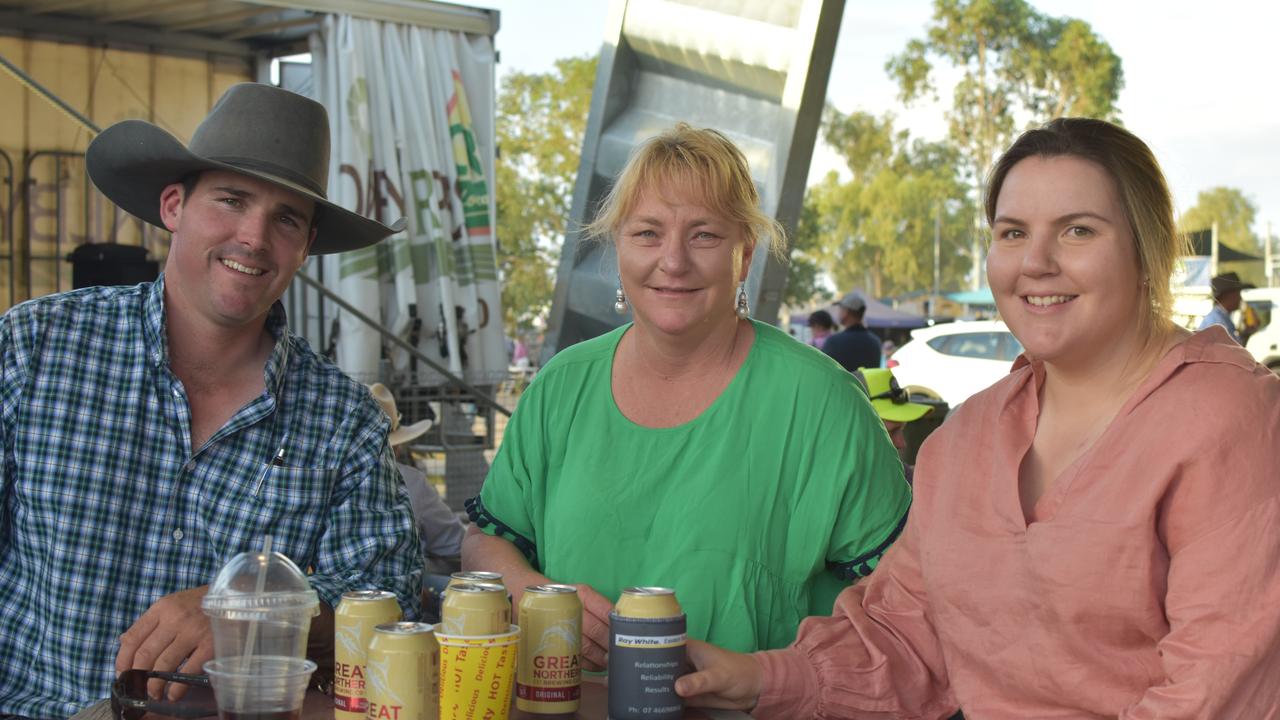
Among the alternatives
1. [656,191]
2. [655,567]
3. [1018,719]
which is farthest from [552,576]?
[1018,719]

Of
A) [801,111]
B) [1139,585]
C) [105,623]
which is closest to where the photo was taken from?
[1139,585]

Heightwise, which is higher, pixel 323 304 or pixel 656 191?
pixel 656 191

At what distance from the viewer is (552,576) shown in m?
2.68

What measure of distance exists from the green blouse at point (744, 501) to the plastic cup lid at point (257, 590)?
925mm

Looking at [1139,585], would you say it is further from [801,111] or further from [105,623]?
[801,111]

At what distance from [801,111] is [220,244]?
8.09 feet

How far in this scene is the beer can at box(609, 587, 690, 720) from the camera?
6.25ft

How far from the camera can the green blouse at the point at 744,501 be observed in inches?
100

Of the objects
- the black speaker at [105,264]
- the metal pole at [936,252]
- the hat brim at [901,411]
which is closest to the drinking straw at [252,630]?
the hat brim at [901,411]

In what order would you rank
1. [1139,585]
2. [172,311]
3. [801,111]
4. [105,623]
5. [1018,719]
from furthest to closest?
[801,111] < [172,311] < [105,623] < [1018,719] < [1139,585]

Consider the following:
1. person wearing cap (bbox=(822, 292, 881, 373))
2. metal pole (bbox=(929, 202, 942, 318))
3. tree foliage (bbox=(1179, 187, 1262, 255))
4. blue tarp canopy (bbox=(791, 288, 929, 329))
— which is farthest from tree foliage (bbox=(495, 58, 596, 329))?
tree foliage (bbox=(1179, 187, 1262, 255))

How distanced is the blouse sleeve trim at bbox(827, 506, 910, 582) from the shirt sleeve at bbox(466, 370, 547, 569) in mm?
688

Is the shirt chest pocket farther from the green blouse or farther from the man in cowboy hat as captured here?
the green blouse

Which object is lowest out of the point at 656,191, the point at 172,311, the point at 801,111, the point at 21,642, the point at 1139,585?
the point at 21,642
